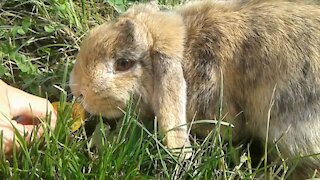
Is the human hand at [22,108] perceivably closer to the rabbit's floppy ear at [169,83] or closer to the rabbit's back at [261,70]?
the rabbit's floppy ear at [169,83]

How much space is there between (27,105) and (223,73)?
79cm

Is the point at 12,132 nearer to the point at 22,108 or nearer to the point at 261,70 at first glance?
the point at 22,108

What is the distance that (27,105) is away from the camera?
309 centimetres

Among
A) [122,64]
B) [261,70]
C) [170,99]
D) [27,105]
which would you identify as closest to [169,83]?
[170,99]

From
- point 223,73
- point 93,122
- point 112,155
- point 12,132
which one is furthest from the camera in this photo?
point 93,122

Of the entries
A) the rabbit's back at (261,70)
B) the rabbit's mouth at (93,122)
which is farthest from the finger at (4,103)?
the rabbit's back at (261,70)

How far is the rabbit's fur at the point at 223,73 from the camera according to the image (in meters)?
2.95

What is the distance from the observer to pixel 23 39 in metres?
3.71

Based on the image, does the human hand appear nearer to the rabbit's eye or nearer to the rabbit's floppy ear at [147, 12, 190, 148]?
the rabbit's eye

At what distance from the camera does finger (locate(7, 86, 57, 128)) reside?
3.07 meters

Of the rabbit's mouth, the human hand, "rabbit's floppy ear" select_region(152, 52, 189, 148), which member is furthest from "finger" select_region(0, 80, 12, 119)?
"rabbit's floppy ear" select_region(152, 52, 189, 148)

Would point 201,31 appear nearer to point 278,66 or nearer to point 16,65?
point 278,66

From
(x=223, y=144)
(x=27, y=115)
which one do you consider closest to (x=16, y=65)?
(x=27, y=115)

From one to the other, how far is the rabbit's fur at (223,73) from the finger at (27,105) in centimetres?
14
